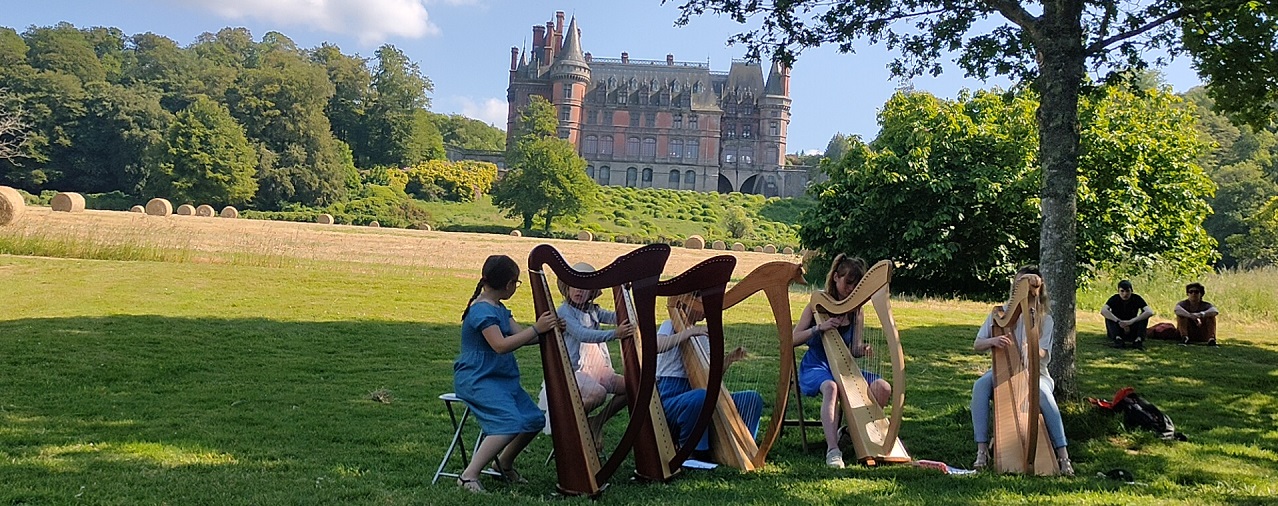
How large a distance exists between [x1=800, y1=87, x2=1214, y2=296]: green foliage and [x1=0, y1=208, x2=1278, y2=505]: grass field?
19.9 feet

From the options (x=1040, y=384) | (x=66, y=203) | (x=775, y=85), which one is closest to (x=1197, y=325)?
(x=1040, y=384)

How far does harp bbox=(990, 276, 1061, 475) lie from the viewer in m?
5.65

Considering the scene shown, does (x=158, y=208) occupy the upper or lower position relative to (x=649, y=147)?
lower

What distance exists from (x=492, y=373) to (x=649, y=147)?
293 ft

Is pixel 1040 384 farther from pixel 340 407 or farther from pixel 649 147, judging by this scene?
pixel 649 147

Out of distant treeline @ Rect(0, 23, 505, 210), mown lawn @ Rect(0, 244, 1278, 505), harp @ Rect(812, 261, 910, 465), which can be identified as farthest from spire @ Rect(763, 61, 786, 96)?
harp @ Rect(812, 261, 910, 465)

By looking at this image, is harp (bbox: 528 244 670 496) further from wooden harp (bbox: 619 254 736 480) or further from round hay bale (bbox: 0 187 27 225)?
round hay bale (bbox: 0 187 27 225)

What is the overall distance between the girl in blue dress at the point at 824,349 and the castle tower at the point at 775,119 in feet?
290

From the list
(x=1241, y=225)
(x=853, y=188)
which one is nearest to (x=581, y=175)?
(x=1241, y=225)

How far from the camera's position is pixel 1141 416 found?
7.04 m

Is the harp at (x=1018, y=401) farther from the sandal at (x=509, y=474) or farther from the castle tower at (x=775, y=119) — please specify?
the castle tower at (x=775, y=119)

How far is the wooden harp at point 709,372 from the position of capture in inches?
194

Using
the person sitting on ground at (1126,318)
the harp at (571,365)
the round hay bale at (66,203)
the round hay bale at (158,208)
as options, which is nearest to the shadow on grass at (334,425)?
the harp at (571,365)

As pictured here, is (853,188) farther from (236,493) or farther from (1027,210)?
(236,493)
